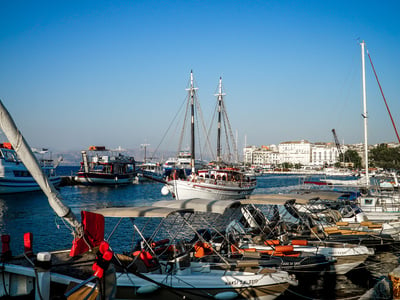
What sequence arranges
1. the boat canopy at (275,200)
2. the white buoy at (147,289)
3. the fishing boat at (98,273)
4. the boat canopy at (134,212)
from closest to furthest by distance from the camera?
the fishing boat at (98,273), the white buoy at (147,289), the boat canopy at (134,212), the boat canopy at (275,200)

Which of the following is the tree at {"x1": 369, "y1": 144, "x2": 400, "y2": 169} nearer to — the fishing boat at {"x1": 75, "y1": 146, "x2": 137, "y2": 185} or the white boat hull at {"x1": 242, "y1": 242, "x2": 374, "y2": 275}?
the fishing boat at {"x1": 75, "y1": 146, "x2": 137, "y2": 185}

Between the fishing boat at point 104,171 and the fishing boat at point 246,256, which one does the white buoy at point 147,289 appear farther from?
the fishing boat at point 104,171

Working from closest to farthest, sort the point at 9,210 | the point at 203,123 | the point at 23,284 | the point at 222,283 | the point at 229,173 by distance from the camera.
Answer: the point at 23,284 < the point at 222,283 < the point at 9,210 < the point at 229,173 < the point at 203,123

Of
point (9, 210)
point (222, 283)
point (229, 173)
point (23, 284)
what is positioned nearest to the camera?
point (23, 284)

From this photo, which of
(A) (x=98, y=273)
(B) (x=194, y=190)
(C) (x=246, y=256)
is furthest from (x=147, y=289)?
(B) (x=194, y=190)

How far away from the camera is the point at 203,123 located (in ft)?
210

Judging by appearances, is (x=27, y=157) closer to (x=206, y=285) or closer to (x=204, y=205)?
(x=206, y=285)

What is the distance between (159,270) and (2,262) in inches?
210

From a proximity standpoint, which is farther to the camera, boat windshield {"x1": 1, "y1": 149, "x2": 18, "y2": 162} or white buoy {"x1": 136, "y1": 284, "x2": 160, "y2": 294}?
boat windshield {"x1": 1, "y1": 149, "x2": 18, "y2": 162}

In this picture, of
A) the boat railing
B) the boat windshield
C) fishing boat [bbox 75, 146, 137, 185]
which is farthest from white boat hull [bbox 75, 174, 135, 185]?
the boat railing

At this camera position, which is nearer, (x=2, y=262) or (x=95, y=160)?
(x=2, y=262)

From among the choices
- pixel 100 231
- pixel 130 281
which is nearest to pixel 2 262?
pixel 100 231

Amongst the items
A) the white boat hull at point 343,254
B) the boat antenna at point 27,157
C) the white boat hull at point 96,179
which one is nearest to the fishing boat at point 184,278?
the boat antenna at point 27,157

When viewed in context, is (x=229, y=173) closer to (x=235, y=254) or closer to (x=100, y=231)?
(x=235, y=254)
